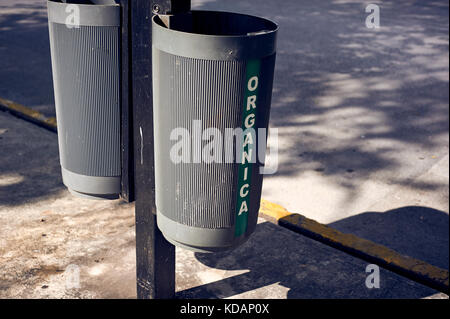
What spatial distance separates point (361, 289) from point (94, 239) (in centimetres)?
151

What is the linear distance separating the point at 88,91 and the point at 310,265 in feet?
5.21

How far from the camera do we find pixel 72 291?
2701 mm

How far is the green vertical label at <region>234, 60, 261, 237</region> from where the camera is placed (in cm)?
189

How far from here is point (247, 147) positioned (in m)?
1.99

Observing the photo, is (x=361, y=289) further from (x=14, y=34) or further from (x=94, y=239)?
(x=14, y=34)

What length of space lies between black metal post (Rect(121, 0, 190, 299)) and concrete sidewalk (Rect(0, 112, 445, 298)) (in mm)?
309

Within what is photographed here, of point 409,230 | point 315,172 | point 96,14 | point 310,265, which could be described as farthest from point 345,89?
point 96,14

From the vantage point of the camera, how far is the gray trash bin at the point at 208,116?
1843 mm

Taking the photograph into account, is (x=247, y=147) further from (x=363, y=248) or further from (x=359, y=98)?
(x=359, y=98)

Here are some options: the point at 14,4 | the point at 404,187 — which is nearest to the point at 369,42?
the point at 404,187

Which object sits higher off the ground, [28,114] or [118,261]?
[28,114]
